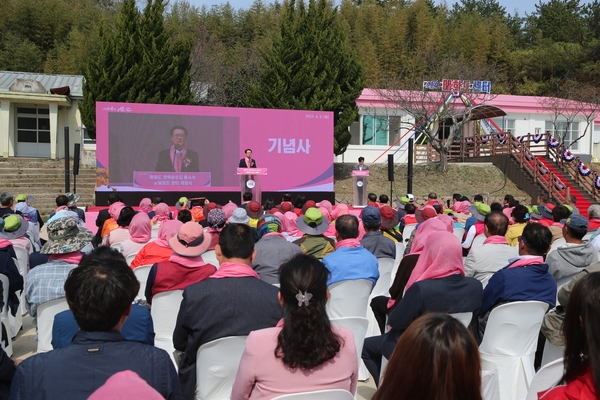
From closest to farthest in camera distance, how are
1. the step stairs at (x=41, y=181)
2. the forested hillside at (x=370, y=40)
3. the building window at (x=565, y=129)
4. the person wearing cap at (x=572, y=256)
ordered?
the person wearing cap at (x=572, y=256) < the step stairs at (x=41, y=181) < the building window at (x=565, y=129) < the forested hillside at (x=370, y=40)

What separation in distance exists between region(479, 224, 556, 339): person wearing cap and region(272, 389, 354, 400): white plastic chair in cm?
170

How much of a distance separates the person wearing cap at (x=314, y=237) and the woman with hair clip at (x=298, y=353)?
258 centimetres

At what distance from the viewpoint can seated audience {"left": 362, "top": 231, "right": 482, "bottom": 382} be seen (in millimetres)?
2877

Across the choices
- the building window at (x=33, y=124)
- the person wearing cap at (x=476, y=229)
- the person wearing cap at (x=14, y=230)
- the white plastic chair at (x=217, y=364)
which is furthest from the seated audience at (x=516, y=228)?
the building window at (x=33, y=124)

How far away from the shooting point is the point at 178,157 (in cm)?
1454

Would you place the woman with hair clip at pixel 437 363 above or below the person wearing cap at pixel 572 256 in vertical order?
above

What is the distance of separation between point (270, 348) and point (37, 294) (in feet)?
6.01

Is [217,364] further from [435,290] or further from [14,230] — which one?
[14,230]

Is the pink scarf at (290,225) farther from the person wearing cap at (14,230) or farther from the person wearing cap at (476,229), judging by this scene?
the person wearing cap at (14,230)

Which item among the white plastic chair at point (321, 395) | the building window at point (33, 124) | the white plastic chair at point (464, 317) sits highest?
the building window at point (33, 124)

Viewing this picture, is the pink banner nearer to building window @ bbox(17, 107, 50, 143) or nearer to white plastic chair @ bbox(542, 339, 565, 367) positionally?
building window @ bbox(17, 107, 50, 143)

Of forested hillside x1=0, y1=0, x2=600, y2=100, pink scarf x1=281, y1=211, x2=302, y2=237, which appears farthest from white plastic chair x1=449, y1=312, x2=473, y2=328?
forested hillside x1=0, y1=0, x2=600, y2=100

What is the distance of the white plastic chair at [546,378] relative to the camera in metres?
2.12

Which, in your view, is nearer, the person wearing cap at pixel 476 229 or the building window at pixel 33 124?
the person wearing cap at pixel 476 229
